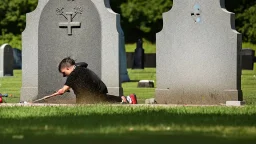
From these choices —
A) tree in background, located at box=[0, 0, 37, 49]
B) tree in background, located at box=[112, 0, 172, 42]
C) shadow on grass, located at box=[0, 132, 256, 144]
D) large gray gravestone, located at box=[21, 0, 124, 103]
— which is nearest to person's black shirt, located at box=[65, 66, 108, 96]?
large gray gravestone, located at box=[21, 0, 124, 103]

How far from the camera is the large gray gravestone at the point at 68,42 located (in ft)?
63.9

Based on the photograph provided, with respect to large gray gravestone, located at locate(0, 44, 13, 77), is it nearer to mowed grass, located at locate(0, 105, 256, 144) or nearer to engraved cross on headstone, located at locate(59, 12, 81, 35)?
engraved cross on headstone, located at locate(59, 12, 81, 35)

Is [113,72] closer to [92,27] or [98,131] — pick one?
[92,27]

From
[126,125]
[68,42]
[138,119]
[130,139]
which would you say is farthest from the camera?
[68,42]

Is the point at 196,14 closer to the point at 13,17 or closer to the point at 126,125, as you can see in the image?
the point at 126,125

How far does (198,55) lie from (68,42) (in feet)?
9.39

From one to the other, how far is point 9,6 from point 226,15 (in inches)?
2262

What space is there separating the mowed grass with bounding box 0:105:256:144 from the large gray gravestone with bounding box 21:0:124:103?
11.3 feet

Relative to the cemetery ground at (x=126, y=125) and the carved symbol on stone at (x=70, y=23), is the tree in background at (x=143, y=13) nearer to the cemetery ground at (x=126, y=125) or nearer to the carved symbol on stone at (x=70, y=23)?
the carved symbol on stone at (x=70, y=23)

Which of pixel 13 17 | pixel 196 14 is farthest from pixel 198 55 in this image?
pixel 13 17

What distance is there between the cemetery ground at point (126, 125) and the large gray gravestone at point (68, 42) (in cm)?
345

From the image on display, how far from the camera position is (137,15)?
77.4 meters

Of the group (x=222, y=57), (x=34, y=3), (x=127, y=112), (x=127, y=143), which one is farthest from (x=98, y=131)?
(x=34, y=3)

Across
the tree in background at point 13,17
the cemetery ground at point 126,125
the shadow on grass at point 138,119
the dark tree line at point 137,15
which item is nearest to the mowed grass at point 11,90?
the cemetery ground at point 126,125
